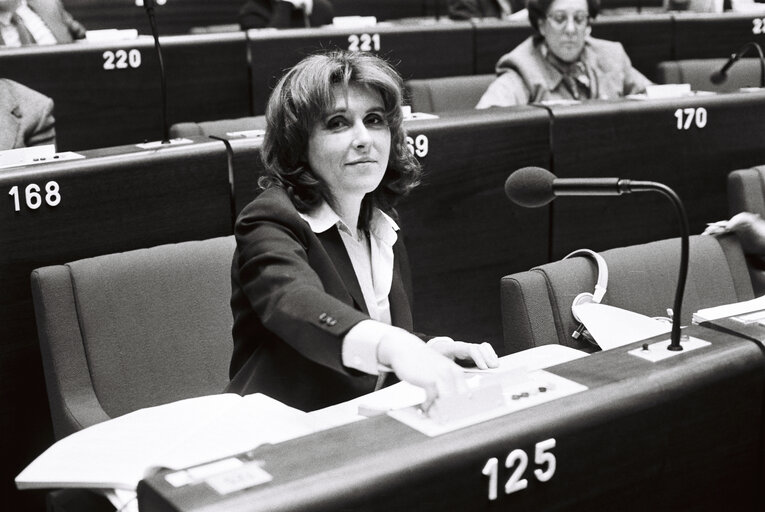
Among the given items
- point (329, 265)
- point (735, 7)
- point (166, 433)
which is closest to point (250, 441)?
point (166, 433)

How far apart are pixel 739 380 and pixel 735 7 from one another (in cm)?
553

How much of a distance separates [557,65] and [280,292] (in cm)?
283

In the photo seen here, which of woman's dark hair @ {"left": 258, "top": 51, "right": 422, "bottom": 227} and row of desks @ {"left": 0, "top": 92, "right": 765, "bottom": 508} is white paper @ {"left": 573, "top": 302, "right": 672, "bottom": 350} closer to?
woman's dark hair @ {"left": 258, "top": 51, "right": 422, "bottom": 227}

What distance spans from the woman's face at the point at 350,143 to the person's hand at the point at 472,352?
1.05ft

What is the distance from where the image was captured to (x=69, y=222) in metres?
2.33

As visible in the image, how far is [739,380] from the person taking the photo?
1259mm

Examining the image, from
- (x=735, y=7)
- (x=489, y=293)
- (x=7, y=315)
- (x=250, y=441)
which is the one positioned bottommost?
(x=489, y=293)

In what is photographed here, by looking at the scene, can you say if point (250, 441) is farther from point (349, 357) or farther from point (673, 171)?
point (673, 171)

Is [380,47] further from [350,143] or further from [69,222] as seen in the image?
[350,143]

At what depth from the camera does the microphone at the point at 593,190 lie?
4.18 ft

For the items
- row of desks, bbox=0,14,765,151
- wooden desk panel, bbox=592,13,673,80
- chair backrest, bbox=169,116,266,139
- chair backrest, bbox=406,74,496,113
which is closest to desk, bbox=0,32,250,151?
row of desks, bbox=0,14,765,151

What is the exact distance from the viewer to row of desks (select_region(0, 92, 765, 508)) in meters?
2.31

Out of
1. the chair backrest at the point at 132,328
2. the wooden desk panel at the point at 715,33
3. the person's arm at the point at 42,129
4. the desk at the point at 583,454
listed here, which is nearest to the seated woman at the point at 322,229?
the desk at the point at 583,454

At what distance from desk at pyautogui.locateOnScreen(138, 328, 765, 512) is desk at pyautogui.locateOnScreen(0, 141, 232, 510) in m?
1.43
